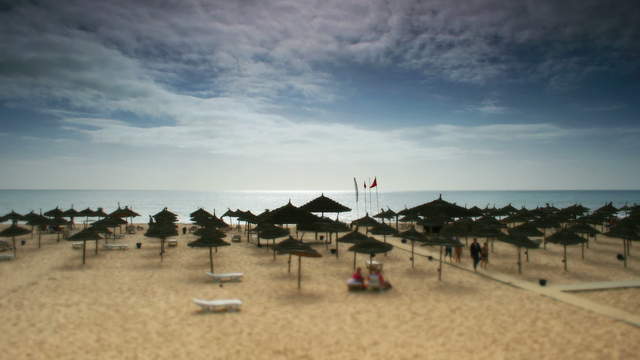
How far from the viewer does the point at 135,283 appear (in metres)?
16.3

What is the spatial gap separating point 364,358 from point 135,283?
11943mm

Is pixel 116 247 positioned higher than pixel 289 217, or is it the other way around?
pixel 289 217

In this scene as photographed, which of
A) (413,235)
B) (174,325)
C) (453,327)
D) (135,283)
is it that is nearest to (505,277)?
(413,235)

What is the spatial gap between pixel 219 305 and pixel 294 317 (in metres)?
2.71

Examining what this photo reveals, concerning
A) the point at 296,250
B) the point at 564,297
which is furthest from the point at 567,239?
the point at 296,250

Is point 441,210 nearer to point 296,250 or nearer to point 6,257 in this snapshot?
point 296,250

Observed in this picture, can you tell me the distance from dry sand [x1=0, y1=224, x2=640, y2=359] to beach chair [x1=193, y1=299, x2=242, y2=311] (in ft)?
1.10

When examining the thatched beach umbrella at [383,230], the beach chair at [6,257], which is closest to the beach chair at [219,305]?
the thatched beach umbrella at [383,230]

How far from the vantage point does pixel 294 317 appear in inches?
479

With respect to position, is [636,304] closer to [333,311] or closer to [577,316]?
[577,316]

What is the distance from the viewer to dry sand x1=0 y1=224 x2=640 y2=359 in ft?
31.9

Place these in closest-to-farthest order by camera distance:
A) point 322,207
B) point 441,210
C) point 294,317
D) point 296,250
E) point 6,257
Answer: point 294,317 → point 296,250 → point 6,257 → point 322,207 → point 441,210

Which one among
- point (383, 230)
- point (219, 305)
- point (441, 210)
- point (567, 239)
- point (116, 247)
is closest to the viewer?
point (219, 305)

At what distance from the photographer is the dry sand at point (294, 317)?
9.73 meters
